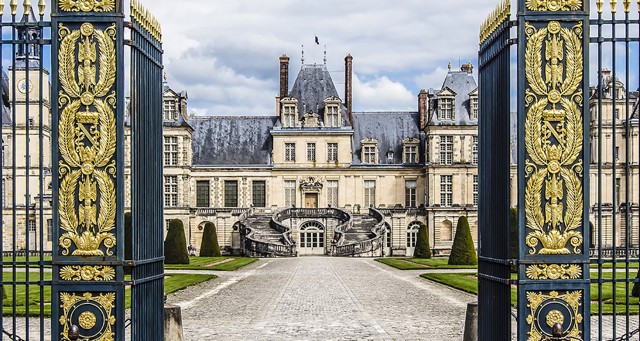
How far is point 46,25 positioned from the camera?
5910 mm

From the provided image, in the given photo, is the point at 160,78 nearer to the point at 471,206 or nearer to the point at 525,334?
the point at 525,334

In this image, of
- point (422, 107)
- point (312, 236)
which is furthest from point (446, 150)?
point (312, 236)

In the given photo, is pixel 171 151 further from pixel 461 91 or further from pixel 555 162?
pixel 555 162

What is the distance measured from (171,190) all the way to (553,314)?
120 feet

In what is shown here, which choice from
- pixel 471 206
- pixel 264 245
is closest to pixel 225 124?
pixel 264 245

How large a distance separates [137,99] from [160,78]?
90cm

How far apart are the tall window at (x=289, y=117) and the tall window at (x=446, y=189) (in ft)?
26.3

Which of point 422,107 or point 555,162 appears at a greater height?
point 422,107

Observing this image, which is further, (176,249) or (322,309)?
(176,249)

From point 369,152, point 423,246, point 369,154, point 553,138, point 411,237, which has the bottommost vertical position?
point 411,237

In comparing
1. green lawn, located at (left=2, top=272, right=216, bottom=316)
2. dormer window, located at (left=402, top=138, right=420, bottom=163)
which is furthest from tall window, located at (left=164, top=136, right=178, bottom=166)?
green lawn, located at (left=2, top=272, right=216, bottom=316)

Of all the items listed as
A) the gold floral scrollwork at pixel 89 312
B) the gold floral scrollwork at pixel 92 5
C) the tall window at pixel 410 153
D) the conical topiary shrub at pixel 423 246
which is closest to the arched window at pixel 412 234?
the tall window at pixel 410 153

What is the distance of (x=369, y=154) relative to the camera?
43.2 m

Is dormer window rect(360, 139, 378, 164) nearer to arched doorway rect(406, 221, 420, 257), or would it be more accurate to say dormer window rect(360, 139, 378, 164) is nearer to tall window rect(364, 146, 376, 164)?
tall window rect(364, 146, 376, 164)
